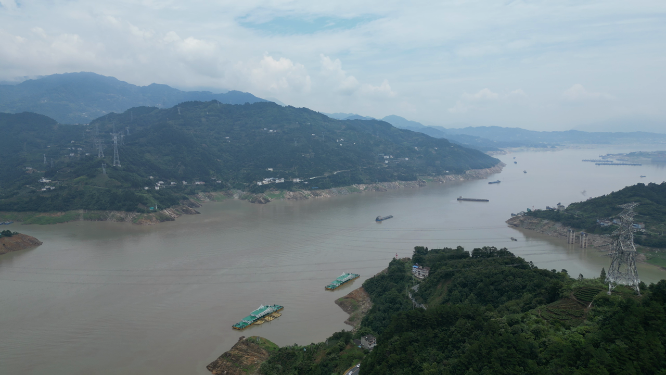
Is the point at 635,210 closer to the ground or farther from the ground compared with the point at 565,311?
farther from the ground

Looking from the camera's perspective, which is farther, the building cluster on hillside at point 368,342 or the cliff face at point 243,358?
the building cluster on hillside at point 368,342

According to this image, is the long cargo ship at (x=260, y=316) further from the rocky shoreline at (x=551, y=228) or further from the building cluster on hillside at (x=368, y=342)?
the rocky shoreline at (x=551, y=228)

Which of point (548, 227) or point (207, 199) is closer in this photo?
point (548, 227)

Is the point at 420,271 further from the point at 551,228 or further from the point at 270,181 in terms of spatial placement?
the point at 270,181

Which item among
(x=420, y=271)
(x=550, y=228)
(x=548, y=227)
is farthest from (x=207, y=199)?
(x=550, y=228)

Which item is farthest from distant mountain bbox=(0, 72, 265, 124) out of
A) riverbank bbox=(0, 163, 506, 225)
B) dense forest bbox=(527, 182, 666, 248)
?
dense forest bbox=(527, 182, 666, 248)

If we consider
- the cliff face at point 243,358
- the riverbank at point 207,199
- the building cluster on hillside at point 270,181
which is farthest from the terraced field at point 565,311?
the building cluster on hillside at point 270,181
